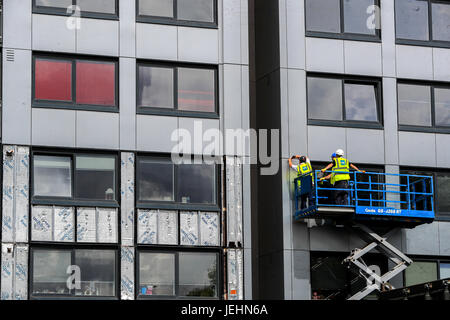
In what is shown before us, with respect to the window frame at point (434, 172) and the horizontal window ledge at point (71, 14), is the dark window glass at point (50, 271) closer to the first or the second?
the horizontal window ledge at point (71, 14)

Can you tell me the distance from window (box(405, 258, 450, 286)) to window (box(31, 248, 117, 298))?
9.92 metres

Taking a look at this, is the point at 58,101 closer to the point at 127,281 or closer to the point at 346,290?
the point at 127,281

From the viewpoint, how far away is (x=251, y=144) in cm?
3634

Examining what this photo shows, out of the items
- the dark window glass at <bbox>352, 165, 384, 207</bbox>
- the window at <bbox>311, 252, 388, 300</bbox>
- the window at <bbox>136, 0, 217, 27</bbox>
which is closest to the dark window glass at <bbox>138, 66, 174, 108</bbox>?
the window at <bbox>136, 0, 217, 27</bbox>

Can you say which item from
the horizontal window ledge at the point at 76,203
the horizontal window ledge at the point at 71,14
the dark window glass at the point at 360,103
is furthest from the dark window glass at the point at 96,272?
the dark window glass at the point at 360,103

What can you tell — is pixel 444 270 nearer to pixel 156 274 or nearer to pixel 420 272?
pixel 420 272

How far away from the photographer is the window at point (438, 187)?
3706 cm

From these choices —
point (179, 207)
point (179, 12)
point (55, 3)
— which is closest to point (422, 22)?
point (179, 12)

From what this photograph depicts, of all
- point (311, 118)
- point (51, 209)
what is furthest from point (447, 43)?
point (51, 209)

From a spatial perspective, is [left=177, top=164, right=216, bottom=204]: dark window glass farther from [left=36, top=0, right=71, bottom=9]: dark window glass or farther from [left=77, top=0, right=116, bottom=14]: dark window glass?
[left=36, top=0, right=71, bottom=9]: dark window glass

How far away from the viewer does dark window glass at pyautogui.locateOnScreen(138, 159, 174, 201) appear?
3475 cm

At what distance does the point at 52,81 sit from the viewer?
→ 34.7 metres
